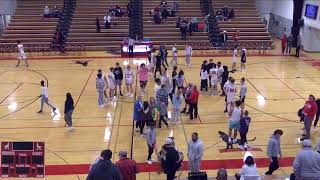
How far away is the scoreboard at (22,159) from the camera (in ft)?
31.1

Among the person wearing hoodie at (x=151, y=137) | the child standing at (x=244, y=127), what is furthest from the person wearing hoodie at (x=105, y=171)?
the child standing at (x=244, y=127)

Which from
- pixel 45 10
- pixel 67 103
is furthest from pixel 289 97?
pixel 45 10

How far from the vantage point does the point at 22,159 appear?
9562mm

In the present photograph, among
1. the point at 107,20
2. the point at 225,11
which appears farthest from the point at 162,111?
the point at 225,11

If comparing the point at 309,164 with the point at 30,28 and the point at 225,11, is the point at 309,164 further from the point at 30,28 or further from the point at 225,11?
the point at 30,28

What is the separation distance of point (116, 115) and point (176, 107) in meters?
2.83

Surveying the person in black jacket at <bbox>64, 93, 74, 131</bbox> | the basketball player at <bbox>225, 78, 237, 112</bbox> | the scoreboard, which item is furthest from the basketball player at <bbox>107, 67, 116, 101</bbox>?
the scoreboard

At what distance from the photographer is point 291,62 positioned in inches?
1048

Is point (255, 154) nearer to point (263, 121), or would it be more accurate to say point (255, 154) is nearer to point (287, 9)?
point (263, 121)

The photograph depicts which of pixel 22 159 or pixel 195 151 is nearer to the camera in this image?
pixel 22 159

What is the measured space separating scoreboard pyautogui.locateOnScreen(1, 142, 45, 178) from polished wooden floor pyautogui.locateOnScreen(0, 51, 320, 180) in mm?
2161

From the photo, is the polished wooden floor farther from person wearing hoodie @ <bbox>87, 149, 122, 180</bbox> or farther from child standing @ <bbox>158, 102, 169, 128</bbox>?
person wearing hoodie @ <bbox>87, 149, 122, 180</bbox>

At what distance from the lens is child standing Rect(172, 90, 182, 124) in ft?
49.6

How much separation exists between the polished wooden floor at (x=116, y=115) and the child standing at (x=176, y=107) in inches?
13.7
